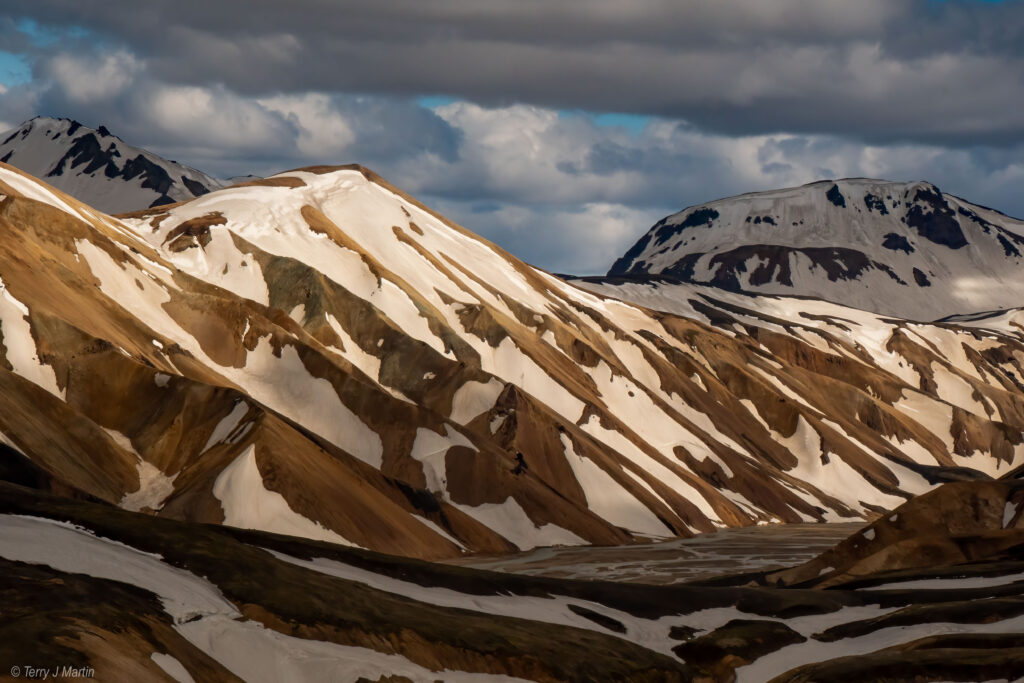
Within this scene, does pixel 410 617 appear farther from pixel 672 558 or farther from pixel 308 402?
pixel 308 402

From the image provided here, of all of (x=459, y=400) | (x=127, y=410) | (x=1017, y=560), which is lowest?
(x=1017, y=560)

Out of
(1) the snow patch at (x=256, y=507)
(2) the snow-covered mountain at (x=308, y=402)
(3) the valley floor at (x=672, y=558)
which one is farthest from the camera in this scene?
(3) the valley floor at (x=672, y=558)

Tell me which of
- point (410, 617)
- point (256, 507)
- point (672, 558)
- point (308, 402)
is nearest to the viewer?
point (410, 617)

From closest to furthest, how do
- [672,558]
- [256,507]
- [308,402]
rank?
[256,507]
[672,558]
[308,402]

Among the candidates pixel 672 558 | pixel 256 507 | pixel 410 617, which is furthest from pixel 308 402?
pixel 410 617

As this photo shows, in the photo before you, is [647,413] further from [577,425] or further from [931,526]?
[931,526]

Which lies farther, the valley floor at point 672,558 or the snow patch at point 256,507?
the valley floor at point 672,558

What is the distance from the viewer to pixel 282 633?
165 feet

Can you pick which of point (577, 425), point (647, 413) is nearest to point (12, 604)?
point (577, 425)

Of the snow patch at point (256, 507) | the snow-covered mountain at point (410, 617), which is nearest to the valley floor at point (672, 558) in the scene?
the snow patch at point (256, 507)

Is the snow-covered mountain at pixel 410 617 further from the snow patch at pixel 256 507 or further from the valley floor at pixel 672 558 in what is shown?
the snow patch at pixel 256 507

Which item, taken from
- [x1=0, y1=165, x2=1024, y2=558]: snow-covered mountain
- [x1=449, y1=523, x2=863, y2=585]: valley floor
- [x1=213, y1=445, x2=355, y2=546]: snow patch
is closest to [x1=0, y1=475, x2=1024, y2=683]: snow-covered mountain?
[x1=449, y1=523, x2=863, y2=585]: valley floor

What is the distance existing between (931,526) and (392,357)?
77.9 metres

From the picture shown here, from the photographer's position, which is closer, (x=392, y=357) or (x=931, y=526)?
(x=931, y=526)
